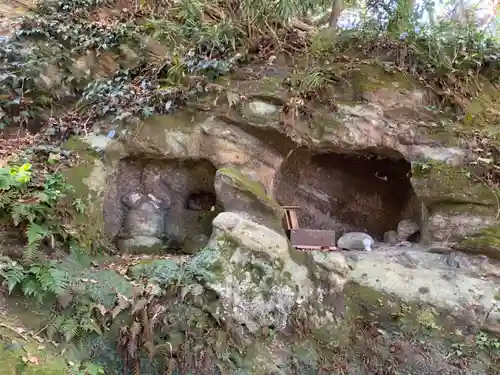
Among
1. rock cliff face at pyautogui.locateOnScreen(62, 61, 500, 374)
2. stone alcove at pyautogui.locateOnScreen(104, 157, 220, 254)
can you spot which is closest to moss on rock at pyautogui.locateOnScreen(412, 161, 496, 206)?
rock cliff face at pyautogui.locateOnScreen(62, 61, 500, 374)

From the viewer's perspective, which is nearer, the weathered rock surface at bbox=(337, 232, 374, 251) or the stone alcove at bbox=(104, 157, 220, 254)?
the weathered rock surface at bbox=(337, 232, 374, 251)

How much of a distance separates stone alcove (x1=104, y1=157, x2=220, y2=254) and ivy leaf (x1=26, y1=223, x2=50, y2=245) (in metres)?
1.62

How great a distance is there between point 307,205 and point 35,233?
474 centimetres

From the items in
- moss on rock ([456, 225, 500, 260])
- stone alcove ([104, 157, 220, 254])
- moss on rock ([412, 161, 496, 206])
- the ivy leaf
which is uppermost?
moss on rock ([412, 161, 496, 206])

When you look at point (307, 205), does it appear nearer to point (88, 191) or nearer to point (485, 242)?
point (485, 242)

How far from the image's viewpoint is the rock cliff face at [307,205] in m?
5.55

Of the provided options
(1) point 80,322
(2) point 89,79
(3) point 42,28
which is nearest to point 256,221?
(1) point 80,322

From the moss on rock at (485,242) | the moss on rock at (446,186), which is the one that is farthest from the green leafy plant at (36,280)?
the moss on rock at (485,242)

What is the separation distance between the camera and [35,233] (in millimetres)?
5152

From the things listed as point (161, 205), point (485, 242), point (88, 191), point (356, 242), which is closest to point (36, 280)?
point (88, 191)

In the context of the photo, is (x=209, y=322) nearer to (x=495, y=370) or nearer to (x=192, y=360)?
(x=192, y=360)

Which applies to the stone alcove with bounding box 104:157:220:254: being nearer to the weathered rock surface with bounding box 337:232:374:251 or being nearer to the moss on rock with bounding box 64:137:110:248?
the moss on rock with bounding box 64:137:110:248

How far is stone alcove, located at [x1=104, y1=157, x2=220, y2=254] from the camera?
22.9 ft

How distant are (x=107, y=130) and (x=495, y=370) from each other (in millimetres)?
6404
